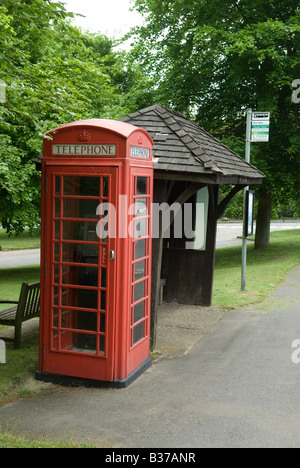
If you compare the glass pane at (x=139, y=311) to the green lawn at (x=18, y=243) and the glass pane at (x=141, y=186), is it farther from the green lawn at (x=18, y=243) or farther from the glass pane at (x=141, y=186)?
the green lawn at (x=18, y=243)

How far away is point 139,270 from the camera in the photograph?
609 centimetres

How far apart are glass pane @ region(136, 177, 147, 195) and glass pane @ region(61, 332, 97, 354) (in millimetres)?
1689

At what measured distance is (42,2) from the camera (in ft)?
21.4

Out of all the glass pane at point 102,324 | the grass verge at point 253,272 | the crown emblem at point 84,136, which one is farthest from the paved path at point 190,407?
the grass verge at point 253,272

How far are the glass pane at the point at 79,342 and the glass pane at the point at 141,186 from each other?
66.5 inches

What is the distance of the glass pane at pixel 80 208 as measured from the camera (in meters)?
5.60

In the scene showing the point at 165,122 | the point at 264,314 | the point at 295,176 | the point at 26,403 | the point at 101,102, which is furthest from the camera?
the point at 101,102

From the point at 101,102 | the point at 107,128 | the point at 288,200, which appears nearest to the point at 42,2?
the point at 107,128

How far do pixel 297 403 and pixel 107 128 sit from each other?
345 centimetres

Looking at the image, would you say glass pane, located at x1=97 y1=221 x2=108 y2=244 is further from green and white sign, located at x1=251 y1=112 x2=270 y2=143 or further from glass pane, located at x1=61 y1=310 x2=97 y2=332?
green and white sign, located at x1=251 y1=112 x2=270 y2=143

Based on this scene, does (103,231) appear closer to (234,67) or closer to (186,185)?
(186,185)

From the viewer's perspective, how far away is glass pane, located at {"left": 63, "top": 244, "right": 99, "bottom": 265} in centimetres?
566
